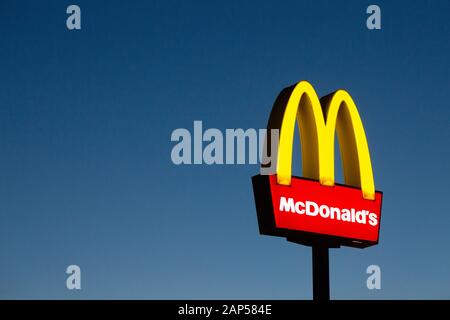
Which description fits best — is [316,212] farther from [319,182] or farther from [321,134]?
[321,134]

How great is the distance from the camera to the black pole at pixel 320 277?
76.7ft

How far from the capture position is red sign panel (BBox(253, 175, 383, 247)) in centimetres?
2244

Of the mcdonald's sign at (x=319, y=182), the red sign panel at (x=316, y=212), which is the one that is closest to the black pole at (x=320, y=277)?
the mcdonald's sign at (x=319, y=182)

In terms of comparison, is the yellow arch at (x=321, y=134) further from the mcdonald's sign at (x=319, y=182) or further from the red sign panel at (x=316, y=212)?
the red sign panel at (x=316, y=212)

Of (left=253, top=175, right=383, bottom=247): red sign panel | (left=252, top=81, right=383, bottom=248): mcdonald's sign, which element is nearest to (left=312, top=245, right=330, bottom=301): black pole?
(left=252, top=81, right=383, bottom=248): mcdonald's sign

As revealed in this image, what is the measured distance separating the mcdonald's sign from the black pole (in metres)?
0.41

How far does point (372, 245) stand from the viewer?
2520 centimetres

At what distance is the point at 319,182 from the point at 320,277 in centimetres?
242

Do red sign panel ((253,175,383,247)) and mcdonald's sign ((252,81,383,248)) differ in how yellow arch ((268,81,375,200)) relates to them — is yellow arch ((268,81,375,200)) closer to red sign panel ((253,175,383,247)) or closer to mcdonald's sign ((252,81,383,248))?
mcdonald's sign ((252,81,383,248))
